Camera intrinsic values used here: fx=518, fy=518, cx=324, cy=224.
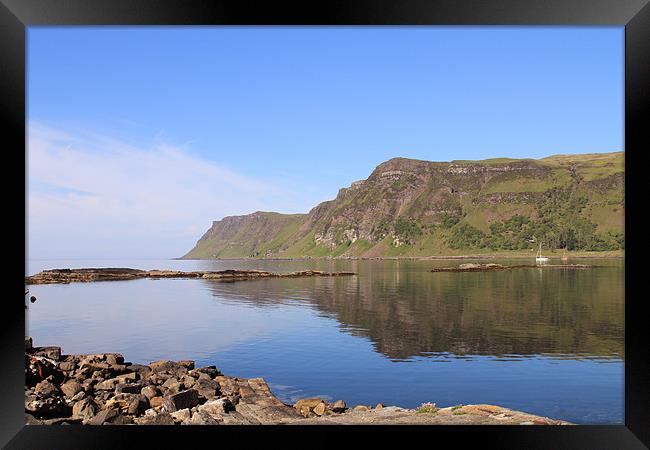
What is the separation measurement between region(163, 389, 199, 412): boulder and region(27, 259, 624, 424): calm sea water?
180 inches

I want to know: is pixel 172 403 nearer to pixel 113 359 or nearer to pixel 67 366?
pixel 67 366

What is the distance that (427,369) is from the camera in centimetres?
2175

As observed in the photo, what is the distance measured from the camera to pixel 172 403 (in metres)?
11.2

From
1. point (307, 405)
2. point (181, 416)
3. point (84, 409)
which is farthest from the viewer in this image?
point (307, 405)

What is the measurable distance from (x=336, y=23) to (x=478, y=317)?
34.5m

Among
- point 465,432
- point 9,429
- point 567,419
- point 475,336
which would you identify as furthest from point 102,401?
point 475,336

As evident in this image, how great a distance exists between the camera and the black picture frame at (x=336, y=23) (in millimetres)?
5949

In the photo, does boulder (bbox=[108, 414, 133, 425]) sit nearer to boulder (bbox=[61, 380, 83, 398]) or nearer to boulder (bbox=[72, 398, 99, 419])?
boulder (bbox=[72, 398, 99, 419])

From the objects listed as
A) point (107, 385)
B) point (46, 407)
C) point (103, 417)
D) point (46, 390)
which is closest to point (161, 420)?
point (103, 417)

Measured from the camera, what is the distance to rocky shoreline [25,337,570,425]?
9.68 m

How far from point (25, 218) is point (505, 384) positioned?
17.5 m

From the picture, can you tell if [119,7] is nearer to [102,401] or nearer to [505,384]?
[102,401]

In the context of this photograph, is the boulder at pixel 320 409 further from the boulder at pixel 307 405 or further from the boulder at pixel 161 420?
the boulder at pixel 161 420

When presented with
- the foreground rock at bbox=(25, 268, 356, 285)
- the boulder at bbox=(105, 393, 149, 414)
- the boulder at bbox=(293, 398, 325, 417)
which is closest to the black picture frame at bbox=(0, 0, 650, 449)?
the boulder at bbox=(105, 393, 149, 414)
